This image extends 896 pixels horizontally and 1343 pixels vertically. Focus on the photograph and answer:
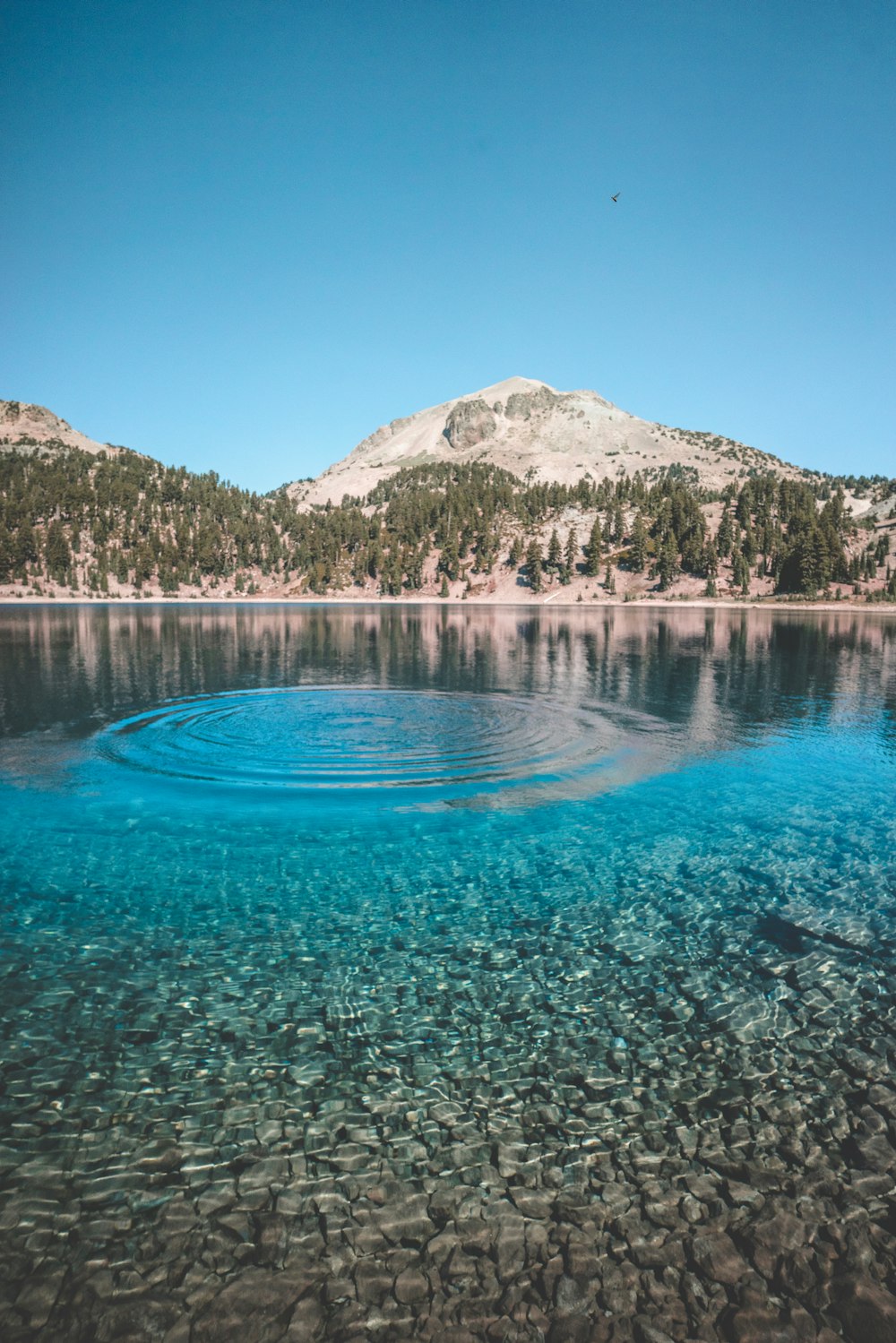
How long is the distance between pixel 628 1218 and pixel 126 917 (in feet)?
31.7

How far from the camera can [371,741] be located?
26062mm

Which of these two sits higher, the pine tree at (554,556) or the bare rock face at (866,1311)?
the pine tree at (554,556)

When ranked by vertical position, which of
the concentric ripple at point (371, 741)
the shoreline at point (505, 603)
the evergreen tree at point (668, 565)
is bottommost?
the concentric ripple at point (371, 741)

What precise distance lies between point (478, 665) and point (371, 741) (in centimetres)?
2449

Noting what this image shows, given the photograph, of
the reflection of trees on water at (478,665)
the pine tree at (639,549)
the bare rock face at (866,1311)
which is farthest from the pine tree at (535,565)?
the bare rock face at (866,1311)

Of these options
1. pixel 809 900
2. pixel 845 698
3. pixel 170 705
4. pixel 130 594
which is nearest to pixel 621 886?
pixel 809 900

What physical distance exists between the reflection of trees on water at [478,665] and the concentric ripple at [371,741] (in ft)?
11.2

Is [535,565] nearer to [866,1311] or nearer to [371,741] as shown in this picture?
[371,741]

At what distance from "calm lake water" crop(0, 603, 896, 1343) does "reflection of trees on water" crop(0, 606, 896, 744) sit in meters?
12.2

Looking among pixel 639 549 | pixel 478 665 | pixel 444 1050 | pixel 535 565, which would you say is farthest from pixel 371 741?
pixel 639 549

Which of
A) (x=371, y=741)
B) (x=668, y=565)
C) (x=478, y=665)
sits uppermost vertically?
(x=668, y=565)

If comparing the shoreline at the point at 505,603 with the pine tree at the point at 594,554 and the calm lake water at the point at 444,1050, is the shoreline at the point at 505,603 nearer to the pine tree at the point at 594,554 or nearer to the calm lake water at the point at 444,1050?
the pine tree at the point at 594,554

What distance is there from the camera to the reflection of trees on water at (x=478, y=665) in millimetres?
34406

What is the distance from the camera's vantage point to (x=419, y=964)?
1120cm
